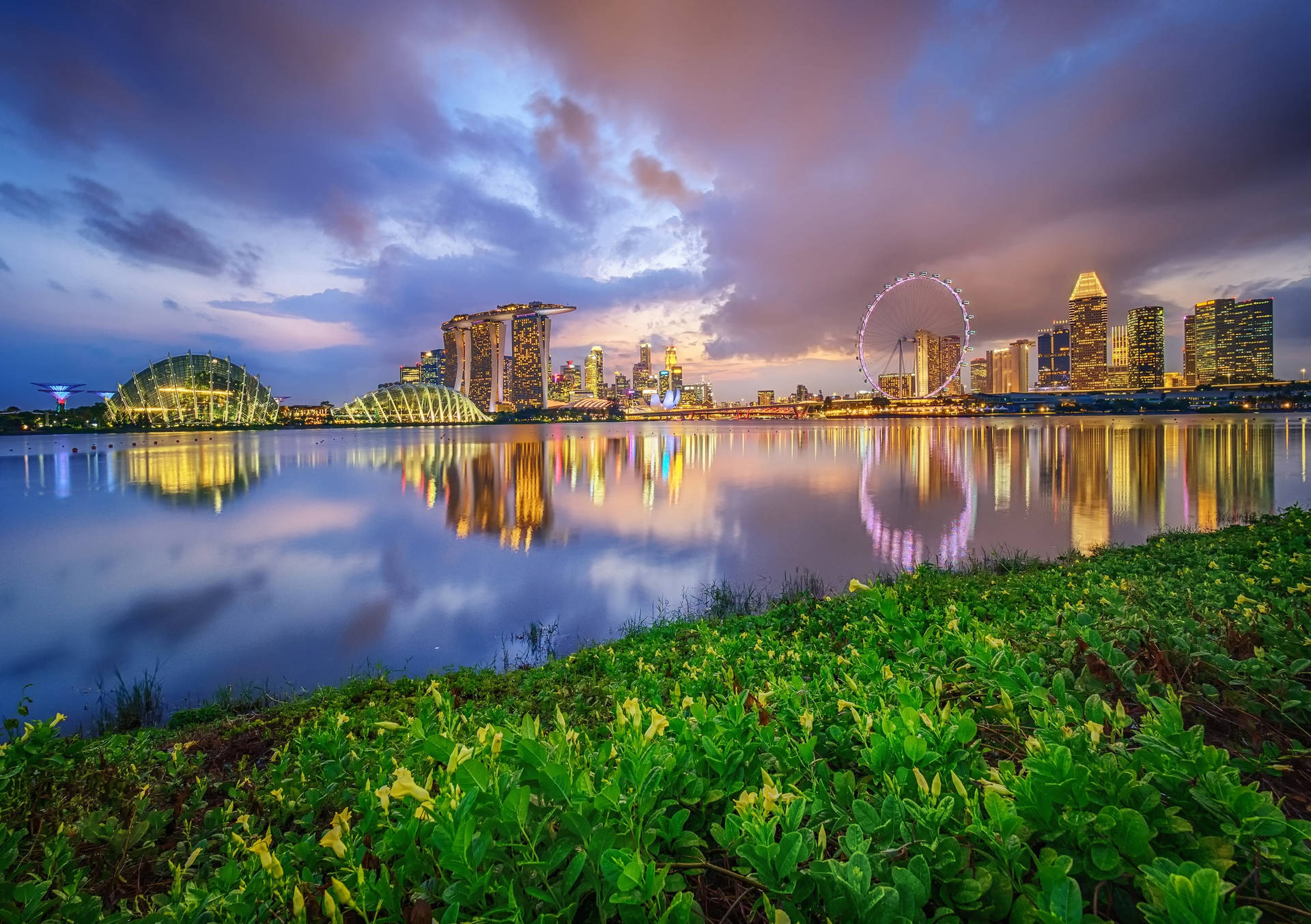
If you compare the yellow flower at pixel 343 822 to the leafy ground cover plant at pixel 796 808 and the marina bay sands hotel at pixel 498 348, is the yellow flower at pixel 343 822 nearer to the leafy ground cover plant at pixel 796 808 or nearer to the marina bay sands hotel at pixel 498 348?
the leafy ground cover plant at pixel 796 808

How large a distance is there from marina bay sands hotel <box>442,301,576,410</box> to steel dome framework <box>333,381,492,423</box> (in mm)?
34126

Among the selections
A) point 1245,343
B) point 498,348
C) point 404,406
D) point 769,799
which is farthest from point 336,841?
point 1245,343

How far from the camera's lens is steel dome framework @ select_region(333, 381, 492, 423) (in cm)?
13125

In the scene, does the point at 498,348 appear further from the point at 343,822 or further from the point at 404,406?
the point at 343,822

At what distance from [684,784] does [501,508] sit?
2382 centimetres

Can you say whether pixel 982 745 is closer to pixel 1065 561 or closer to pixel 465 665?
pixel 465 665

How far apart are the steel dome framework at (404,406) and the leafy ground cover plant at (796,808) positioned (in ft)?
464

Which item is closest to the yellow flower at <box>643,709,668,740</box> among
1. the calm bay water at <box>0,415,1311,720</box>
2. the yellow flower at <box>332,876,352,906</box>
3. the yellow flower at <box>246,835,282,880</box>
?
the yellow flower at <box>332,876,352,906</box>

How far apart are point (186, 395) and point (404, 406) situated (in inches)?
→ 1612

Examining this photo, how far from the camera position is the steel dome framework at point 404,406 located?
131 metres

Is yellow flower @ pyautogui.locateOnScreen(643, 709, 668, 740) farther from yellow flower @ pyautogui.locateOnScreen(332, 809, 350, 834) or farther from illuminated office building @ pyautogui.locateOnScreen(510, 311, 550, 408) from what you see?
illuminated office building @ pyautogui.locateOnScreen(510, 311, 550, 408)

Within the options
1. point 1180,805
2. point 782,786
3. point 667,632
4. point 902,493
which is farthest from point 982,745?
point 902,493

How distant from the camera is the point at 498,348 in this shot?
18612cm

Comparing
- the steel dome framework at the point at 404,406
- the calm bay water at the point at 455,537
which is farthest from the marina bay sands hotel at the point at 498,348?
the calm bay water at the point at 455,537
